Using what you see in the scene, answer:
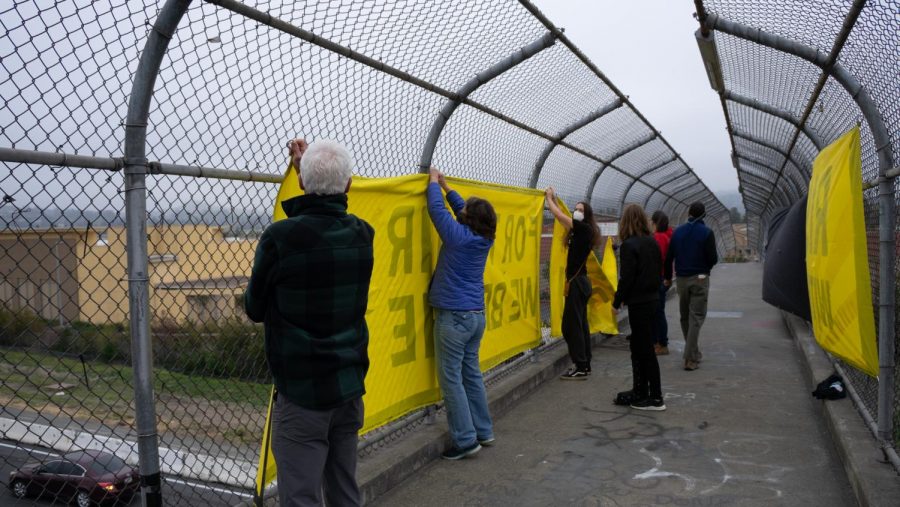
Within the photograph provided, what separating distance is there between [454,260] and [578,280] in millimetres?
2779

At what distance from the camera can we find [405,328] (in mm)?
4328

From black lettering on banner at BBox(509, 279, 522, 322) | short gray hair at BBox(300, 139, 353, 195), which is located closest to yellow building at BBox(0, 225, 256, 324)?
short gray hair at BBox(300, 139, 353, 195)

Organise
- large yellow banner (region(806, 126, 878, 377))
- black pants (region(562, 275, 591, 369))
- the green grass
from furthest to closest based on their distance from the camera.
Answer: black pants (region(562, 275, 591, 369))
large yellow banner (region(806, 126, 878, 377))
the green grass

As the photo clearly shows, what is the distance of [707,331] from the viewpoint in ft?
33.7

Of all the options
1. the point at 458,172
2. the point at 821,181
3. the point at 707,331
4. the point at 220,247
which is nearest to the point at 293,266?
the point at 220,247

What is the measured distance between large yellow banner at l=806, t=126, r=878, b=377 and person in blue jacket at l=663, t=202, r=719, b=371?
8.40 feet

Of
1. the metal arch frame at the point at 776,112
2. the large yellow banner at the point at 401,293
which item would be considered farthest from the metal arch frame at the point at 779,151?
the large yellow banner at the point at 401,293

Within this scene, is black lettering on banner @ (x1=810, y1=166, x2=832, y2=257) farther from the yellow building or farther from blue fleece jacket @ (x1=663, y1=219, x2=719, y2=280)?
the yellow building

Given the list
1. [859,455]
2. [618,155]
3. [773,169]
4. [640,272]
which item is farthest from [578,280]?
[773,169]

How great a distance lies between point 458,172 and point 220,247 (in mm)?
2310

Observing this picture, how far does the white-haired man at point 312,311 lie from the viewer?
99.1 inches

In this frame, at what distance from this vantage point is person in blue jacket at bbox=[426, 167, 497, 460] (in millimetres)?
4391

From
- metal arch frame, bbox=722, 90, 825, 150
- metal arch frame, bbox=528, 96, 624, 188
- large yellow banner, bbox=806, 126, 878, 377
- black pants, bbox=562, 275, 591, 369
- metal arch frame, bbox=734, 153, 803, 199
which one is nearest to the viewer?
large yellow banner, bbox=806, 126, 878, 377

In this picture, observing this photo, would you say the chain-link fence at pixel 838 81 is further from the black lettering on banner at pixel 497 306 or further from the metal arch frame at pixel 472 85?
the black lettering on banner at pixel 497 306
